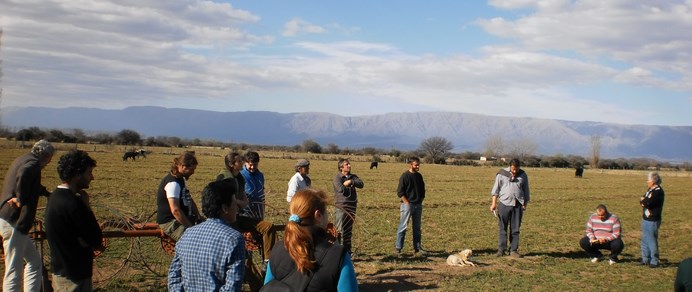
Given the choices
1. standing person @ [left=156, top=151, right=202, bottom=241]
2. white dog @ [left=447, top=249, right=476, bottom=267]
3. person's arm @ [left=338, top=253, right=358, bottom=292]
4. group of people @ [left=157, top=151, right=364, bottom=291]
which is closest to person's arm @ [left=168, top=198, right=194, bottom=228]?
standing person @ [left=156, top=151, right=202, bottom=241]

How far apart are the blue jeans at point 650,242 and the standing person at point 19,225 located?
10.5 metres

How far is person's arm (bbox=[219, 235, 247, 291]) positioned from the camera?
3.57 m

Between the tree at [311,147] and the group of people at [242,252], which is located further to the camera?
the tree at [311,147]

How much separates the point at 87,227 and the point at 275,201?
10.8 metres

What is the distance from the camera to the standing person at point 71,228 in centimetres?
454

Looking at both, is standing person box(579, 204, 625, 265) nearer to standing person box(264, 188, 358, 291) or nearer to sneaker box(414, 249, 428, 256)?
sneaker box(414, 249, 428, 256)

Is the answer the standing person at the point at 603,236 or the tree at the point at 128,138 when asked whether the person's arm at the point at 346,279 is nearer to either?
the standing person at the point at 603,236

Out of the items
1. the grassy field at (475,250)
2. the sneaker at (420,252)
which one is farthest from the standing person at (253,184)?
the sneaker at (420,252)

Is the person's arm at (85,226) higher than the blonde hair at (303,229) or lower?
lower

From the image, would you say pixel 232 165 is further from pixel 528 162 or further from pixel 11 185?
pixel 528 162

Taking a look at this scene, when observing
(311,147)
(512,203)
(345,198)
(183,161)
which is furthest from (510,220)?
(311,147)

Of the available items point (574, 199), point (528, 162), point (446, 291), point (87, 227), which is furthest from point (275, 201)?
point (528, 162)

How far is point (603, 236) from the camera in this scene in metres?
11.5

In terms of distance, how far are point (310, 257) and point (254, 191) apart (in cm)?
595
